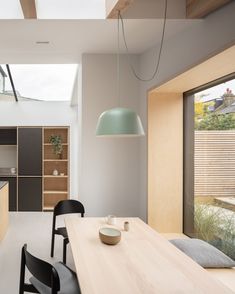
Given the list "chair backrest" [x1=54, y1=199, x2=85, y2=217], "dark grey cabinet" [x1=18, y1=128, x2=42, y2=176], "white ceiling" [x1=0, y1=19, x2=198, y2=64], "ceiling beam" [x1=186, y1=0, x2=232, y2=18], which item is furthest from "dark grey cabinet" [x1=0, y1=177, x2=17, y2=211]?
"ceiling beam" [x1=186, y1=0, x2=232, y2=18]

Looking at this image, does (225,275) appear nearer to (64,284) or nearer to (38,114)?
(64,284)

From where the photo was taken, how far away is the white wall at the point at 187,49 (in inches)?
72.9

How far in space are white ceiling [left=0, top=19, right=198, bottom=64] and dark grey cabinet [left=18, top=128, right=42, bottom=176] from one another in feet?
8.33

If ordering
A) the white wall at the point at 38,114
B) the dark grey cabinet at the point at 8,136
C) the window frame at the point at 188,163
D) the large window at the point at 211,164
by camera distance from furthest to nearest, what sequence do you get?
the dark grey cabinet at the point at 8,136, the white wall at the point at 38,114, the window frame at the point at 188,163, the large window at the point at 211,164

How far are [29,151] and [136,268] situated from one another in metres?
4.75

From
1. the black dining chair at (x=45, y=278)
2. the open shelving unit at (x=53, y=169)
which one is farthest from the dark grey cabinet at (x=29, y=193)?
the black dining chair at (x=45, y=278)

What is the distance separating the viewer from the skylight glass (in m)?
4.84

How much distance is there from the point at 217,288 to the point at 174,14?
2.09 metres

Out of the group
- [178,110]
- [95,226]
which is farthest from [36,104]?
[95,226]

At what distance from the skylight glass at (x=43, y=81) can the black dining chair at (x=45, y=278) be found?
11.6 feet

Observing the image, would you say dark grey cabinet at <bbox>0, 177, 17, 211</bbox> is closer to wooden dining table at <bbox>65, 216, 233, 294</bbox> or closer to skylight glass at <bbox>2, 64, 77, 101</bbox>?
skylight glass at <bbox>2, 64, 77, 101</bbox>

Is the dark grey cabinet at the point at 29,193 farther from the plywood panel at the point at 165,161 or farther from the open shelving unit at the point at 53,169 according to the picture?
the plywood panel at the point at 165,161

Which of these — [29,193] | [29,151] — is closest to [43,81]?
[29,151]

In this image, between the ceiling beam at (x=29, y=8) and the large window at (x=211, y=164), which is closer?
the ceiling beam at (x=29, y=8)
